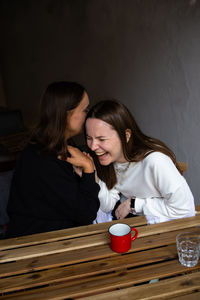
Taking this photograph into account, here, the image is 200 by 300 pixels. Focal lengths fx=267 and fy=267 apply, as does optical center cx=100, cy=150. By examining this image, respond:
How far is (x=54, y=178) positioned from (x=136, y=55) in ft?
5.72

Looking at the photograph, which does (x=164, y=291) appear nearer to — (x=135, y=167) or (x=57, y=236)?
(x=57, y=236)

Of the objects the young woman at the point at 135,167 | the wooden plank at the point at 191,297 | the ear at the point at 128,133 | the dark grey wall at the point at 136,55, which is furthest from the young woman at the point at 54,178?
the dark grey wall at the point at 136,55

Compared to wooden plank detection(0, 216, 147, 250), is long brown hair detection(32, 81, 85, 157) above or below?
above

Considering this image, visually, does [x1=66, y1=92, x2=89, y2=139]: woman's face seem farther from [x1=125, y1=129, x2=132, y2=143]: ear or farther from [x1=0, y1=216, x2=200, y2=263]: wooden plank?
[x1=0, y1=216, x2=200, y2=263]: wooden plank

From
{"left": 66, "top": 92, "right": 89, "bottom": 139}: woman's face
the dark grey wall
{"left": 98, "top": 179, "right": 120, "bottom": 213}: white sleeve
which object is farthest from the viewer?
the dark grey wall

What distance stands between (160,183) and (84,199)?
36cm

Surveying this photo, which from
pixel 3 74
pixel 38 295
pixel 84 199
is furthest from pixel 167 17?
pixel 3 74

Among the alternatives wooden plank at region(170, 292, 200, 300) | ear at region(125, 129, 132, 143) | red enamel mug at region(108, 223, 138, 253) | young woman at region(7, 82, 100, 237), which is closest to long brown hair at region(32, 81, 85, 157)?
young woman at region(7, 82, 100, 237)

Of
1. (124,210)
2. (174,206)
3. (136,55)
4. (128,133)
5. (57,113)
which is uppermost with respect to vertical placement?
(136,55)

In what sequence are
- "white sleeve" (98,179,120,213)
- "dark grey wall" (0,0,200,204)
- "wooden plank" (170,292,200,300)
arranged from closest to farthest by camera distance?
"wooden plank" (170,292,200,300) → "white sleeve" (98,179,120,213) → "dark grey wall" (0,0,200,204)

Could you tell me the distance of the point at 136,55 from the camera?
253cm

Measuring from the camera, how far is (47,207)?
129 cm

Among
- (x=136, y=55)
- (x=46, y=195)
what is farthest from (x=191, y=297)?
(x=136, y=55)

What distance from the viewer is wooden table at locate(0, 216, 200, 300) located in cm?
77
